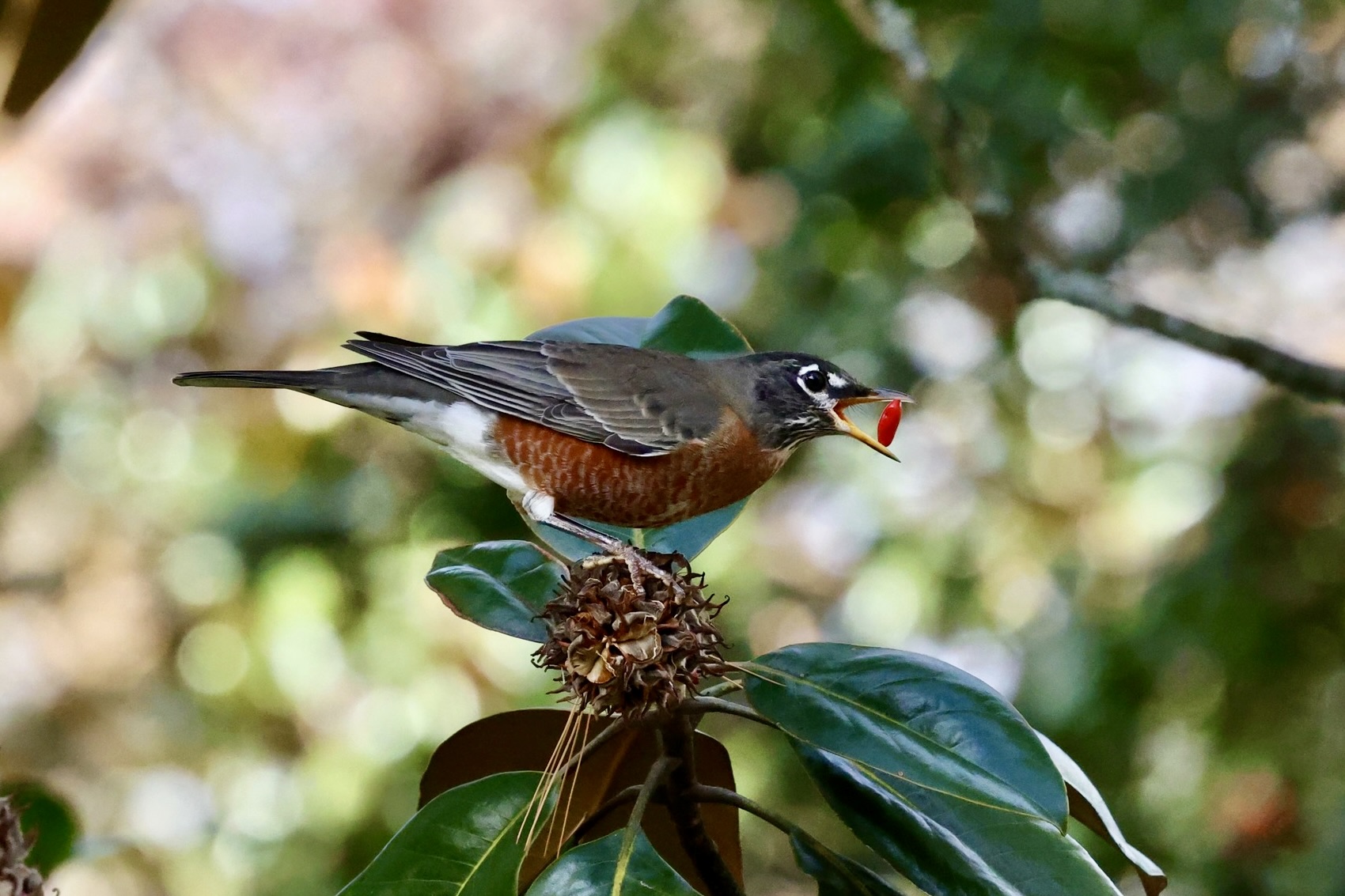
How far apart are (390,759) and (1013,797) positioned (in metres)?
2.90

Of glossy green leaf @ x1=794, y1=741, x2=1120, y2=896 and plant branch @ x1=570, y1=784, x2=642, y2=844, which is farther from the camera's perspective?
plant branch @ x1=570, y1=784, x2=642, y2=844

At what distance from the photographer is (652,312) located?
160 inches

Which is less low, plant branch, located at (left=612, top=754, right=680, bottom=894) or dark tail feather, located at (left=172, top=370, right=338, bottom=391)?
dark tail feather, located at (left=172, top=370, right=338, bottom=391)

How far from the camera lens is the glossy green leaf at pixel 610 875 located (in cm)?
129

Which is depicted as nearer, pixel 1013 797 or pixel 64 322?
pixel 1013 797

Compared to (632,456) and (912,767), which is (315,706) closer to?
(632,456)

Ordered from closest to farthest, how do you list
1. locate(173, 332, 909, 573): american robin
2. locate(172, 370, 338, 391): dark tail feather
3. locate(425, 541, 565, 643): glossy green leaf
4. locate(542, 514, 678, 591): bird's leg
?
locate(542, 514, 678, 591): bird's leg, locate(425, 541, 565, 643): glossy green leaf, locate(172, 370, 338, 391): dark tail feather, locate(173, 332, 909, 573): american robin

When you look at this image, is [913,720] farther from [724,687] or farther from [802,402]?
[802,402]

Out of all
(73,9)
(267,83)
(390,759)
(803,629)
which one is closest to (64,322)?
(267,83)

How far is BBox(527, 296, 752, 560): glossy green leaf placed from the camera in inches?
79.2

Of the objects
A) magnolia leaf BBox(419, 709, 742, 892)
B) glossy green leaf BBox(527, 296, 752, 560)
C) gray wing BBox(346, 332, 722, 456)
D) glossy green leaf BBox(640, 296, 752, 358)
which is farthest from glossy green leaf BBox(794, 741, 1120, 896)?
gray wing BBox(346, 332, 722, 456)

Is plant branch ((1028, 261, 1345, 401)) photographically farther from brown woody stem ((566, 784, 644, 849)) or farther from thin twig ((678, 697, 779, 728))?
brown woody stem ((566, 784, 644, 849))

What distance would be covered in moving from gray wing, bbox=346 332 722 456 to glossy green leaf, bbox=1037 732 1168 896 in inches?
40.9

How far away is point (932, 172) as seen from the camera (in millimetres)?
3670
